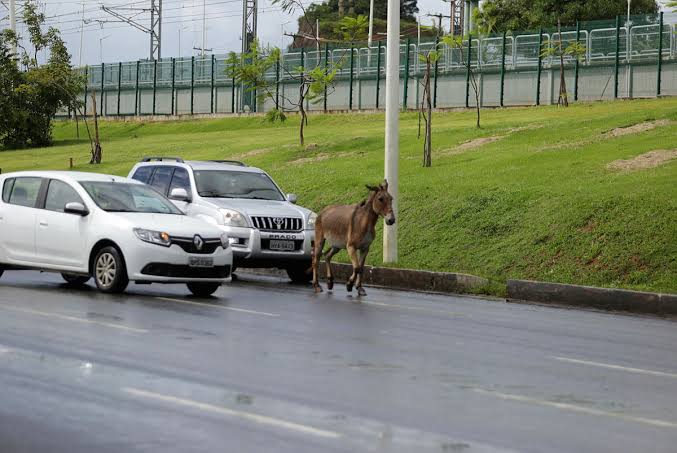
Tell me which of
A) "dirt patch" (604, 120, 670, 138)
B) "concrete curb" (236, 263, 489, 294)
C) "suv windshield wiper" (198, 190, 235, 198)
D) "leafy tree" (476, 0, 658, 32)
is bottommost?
"concrete curb" (236, 263, 489, 294)

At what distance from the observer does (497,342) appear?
44.3 ft

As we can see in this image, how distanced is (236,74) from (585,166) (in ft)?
76.3

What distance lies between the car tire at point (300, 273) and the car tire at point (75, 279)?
12.6 feet

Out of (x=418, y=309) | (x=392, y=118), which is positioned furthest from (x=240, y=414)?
(x=392, y=118)

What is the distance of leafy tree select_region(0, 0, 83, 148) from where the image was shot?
67625 millimetres

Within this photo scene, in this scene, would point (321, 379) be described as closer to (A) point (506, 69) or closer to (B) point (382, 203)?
(B) point (382, 203)

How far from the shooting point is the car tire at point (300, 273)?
22.0 m

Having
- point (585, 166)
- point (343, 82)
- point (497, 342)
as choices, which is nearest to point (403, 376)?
point (497, 342)

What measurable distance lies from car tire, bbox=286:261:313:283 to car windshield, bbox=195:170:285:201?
1630 millimetres

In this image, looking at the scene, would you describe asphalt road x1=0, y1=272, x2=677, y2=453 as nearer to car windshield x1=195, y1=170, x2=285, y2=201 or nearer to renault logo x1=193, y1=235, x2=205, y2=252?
renault logo x1=193, y1=235, x2=205, y2=252

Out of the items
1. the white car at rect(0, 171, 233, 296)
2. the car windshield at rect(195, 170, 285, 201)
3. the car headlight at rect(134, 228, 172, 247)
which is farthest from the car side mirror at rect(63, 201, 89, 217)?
the car windshield at rect(195, 170, 285, 201)

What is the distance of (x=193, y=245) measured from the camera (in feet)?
58.8

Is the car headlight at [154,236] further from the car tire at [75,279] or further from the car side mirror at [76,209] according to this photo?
the car tire at [75,279]

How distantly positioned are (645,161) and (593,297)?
10.6 m
